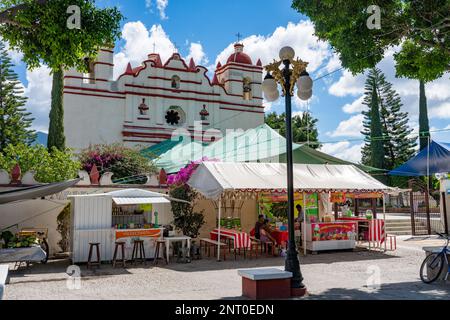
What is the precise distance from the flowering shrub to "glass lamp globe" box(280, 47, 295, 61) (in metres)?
12.4

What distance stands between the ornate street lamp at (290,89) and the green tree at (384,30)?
2.42 meters

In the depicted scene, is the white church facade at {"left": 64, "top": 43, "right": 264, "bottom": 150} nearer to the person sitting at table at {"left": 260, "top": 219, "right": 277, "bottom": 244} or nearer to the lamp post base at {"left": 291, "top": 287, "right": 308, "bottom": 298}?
the person sitting at table at {"left": 260, "top": 219, "right": 277, "bottom": 244}

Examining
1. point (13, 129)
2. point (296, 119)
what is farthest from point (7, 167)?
point (296, 119)

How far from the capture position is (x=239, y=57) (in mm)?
32000

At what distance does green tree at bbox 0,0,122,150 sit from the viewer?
9.74 metres

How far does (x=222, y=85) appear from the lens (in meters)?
31.6

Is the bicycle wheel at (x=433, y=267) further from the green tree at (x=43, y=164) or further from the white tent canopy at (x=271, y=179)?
the green tree at (x=43, y=164)

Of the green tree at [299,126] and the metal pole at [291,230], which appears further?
the green tree at [299,126]

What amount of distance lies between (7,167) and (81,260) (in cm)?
680

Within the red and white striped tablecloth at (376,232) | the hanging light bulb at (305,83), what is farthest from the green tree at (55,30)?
the red and white striped tablecloth at (376,232)

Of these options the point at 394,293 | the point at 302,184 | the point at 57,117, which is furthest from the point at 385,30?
the point at 57,117

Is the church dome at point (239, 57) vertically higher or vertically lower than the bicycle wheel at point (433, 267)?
higher

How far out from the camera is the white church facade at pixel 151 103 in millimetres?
27359

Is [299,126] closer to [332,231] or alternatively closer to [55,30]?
[332,231]
